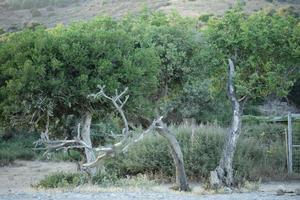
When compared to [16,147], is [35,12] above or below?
above

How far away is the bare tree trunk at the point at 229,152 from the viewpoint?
1625 cm

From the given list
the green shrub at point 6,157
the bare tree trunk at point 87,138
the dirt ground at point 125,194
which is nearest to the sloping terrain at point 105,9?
the green shrub at point 6,157

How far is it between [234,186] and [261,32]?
484 cm

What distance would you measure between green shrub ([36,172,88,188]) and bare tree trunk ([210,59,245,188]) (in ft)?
12.8

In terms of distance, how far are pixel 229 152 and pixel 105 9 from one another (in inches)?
1404

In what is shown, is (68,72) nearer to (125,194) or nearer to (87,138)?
(87,138)

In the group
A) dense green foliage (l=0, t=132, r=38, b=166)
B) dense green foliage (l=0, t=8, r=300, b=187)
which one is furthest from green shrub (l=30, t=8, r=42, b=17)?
dense green foliage (l=0, t=8, r=300, b=187)

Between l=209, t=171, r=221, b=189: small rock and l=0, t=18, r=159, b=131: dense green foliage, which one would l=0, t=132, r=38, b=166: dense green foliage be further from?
l=209, t=171, r=221, b=189: small rock

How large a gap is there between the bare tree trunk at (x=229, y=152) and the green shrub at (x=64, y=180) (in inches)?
154

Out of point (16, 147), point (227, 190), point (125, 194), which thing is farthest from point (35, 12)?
point (125, 194)

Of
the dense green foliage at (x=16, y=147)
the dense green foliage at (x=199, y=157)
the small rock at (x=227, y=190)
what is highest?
the small rock at (x=227, y=190)

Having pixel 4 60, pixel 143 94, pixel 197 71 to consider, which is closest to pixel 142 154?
pixel 143 94

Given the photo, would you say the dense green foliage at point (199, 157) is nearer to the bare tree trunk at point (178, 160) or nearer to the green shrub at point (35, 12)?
the bare tree trunk at point (178, 160)

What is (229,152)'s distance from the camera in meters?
16.7
